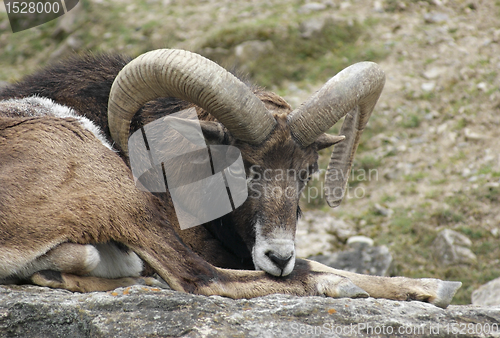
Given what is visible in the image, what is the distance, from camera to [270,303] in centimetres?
396

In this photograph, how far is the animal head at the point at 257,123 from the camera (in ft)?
15.9

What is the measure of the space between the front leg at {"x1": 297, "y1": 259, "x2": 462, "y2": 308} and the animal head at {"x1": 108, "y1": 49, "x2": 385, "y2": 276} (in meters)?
0.64

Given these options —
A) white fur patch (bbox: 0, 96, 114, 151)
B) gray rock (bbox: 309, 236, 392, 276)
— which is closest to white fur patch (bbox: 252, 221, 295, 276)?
white fur patch (bbox: 0, 96, 114, 151)

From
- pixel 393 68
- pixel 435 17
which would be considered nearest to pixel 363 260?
pixel 393 68

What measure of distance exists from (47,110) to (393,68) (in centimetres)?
968

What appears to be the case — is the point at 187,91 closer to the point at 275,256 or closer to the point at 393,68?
the point at 275,256

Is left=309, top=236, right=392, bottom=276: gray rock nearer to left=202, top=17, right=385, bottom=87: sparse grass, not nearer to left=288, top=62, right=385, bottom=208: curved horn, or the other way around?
left=288, top=62, right=385, bottom=208: curved horn

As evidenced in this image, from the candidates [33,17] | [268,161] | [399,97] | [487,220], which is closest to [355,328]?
[268,161]

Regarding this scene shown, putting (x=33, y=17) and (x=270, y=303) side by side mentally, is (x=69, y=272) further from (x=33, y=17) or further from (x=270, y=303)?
(x=33, y=17)

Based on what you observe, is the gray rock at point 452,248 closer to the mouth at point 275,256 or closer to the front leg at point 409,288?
the front leg at point 409,288

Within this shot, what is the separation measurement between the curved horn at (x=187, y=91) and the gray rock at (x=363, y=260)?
10.8 ft

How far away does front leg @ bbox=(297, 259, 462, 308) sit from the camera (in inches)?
181

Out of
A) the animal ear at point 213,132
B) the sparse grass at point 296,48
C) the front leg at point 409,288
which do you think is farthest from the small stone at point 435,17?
the front leg at point 409,288

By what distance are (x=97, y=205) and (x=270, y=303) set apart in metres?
1.63
